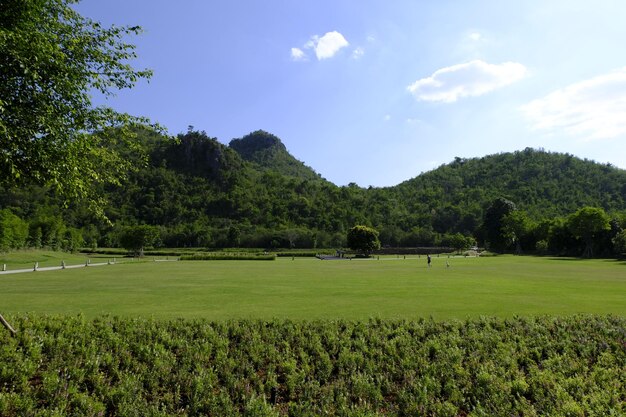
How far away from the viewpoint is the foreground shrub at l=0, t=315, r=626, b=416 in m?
6.95

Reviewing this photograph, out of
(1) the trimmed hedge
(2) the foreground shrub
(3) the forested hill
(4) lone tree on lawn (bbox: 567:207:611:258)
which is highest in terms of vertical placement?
(3) the forested hill

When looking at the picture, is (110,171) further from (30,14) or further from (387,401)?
(387,401)

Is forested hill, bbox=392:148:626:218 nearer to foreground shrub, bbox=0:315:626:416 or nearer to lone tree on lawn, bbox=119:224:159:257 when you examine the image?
lone tree on lawn, bbox=119:224:159:257

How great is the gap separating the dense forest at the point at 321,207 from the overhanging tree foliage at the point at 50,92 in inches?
3020

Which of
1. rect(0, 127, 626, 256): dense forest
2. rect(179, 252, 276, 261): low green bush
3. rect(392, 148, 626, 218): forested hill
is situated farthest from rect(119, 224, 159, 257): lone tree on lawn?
rect(392, 148, 626, 218): forested hill

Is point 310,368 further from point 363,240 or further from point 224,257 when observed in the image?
point 363,240

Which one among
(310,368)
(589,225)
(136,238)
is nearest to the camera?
(310,368)

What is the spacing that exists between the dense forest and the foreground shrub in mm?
77905

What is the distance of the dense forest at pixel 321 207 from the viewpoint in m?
94.9

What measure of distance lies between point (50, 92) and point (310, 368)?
25.9ft

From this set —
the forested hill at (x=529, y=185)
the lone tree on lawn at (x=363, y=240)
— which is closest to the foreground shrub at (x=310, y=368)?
the lone tree on lawn at (x=363, y=240)

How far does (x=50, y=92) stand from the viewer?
8367 mm

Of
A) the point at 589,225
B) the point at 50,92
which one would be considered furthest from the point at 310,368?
the point at 589,225

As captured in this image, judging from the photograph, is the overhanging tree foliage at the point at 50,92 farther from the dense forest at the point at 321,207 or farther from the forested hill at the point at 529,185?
the forested hill at the point at 529,185
